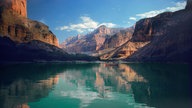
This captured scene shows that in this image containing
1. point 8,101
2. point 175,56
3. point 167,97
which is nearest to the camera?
point 8,101

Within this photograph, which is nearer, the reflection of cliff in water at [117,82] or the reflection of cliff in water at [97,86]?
the reflection of cliff in water at [97,86]

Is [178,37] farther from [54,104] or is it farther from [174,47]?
[54,104]

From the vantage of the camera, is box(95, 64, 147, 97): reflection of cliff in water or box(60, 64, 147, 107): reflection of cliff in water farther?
box(95, 64, 147, 97): reflection of cliff in water

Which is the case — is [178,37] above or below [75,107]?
above

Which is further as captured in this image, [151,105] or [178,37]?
[178,37]

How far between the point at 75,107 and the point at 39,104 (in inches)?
220

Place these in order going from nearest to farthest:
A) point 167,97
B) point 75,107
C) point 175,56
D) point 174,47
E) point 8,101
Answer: point 75,107
point 8,101
point 167,97
point 175,56
point 174,47

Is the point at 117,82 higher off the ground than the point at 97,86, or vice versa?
the point at 117,82

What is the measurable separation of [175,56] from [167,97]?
154m

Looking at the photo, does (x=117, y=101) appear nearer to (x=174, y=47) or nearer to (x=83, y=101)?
(x=83, y=101)

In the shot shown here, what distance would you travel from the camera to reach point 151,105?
32.8 m

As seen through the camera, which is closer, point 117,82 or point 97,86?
point 97,86

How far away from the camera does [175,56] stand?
18288 centimetres

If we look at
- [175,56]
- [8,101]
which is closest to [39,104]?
[8,101]
